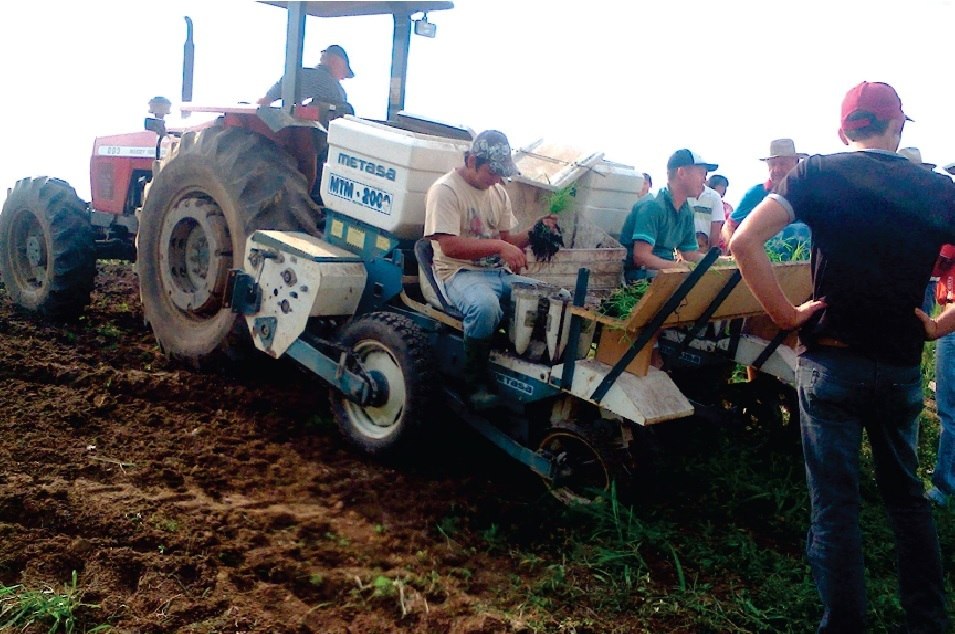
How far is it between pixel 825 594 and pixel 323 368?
2.66m

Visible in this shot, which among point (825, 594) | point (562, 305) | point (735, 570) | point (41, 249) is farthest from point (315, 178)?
point (825, 594)

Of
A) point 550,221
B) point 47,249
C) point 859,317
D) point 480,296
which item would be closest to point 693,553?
point 859,317

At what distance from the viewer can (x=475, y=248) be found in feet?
13.5

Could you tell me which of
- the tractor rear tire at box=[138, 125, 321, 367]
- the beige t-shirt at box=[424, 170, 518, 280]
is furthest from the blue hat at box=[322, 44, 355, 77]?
the beige t-shirt at box=[424, 170, 518, 280]

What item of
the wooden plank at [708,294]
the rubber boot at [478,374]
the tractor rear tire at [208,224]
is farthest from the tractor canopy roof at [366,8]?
the wooden plank at [708,294]

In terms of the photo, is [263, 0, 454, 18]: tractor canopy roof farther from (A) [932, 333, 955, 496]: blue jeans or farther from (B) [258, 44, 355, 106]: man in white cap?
(A) [932, 333, 955, 496]: blue jeans

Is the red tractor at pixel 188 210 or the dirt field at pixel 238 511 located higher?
the red tractor at pixel 188 210

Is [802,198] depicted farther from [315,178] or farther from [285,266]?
[315,178]

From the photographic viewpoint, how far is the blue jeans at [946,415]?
455 cm

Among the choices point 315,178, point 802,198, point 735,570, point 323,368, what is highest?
point 802,198

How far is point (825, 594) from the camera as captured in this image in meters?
2.70

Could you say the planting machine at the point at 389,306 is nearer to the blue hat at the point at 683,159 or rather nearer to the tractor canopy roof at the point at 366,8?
the tractor canopy roof at the point at 366,8

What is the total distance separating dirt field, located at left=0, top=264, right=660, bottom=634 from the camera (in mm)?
2980

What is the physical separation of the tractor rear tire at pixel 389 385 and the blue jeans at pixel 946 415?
2782 millimetres
